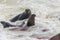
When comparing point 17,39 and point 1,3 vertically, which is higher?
point 1,3

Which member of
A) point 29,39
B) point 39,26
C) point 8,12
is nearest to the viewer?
point 29,39

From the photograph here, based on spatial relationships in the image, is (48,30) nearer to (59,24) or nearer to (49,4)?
(59,24)

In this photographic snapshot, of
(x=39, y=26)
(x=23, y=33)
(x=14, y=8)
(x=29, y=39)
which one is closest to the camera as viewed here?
(x=29, y=39)

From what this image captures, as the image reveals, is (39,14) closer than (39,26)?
No

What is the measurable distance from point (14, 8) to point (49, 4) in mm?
819

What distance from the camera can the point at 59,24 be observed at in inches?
132

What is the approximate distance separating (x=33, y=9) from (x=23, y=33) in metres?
2.14

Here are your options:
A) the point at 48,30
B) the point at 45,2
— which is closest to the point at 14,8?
the point at 45,2

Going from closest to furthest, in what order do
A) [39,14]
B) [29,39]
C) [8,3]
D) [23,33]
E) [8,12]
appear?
[29,39] → [23,33] → [39,14] → [8,12] → [8,3]

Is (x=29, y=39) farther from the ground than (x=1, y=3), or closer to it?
closer to it

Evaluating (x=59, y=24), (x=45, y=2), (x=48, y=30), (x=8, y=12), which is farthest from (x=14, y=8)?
(x=48, y=30)

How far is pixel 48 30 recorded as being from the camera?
9.75 ft

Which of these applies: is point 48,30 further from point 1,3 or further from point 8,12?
point 1,3

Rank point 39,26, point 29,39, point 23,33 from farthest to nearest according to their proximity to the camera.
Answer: point 39,26 → point 23,33 → point 29,39
